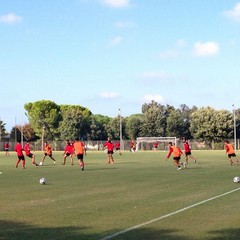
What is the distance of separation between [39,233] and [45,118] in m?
110

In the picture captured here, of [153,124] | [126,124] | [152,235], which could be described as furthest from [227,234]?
[126,124]

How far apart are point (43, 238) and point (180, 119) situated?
10630cm

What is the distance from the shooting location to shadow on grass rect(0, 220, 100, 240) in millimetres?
8484

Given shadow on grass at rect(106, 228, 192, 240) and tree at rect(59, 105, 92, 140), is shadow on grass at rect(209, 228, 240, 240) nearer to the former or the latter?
shadow on grass at rect(106, 228, 192, 240)

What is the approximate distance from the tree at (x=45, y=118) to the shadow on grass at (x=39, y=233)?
344ft

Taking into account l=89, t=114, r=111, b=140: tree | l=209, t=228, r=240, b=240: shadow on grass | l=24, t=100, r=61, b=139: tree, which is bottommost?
l=209, t=228, r=240, b=240: shadow on grass

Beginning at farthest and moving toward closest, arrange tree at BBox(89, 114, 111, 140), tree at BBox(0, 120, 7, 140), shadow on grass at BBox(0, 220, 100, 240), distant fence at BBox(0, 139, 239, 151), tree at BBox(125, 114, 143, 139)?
tree at BBox(0, 120, 7, 140) → tree at BBox(89, 114, 111, 140) → tree at BBox(125, 114, 143, 139) → distant fence at BBox(0, 139, 239, 151) → shadow on grass at BBox(0, 220, 100, 240)

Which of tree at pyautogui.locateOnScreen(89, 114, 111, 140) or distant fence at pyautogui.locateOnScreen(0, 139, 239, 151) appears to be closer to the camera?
distant fence at pyautogui.locateOnScreen(0, 139, 239, 151)

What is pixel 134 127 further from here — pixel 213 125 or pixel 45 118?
pixel 45 118

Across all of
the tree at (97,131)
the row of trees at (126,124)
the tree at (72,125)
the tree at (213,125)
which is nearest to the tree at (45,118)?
the row of trees at (126,124)

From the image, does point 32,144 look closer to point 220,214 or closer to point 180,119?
point 180,119

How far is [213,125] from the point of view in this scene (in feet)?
336

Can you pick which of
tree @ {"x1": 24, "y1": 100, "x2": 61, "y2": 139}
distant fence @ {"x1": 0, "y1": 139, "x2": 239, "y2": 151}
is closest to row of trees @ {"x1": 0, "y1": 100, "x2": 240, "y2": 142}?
tree @ {"x1": 24, "y1": 100, "x2": 61, "y2": 139}

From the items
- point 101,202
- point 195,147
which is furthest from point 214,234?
point 195,147
